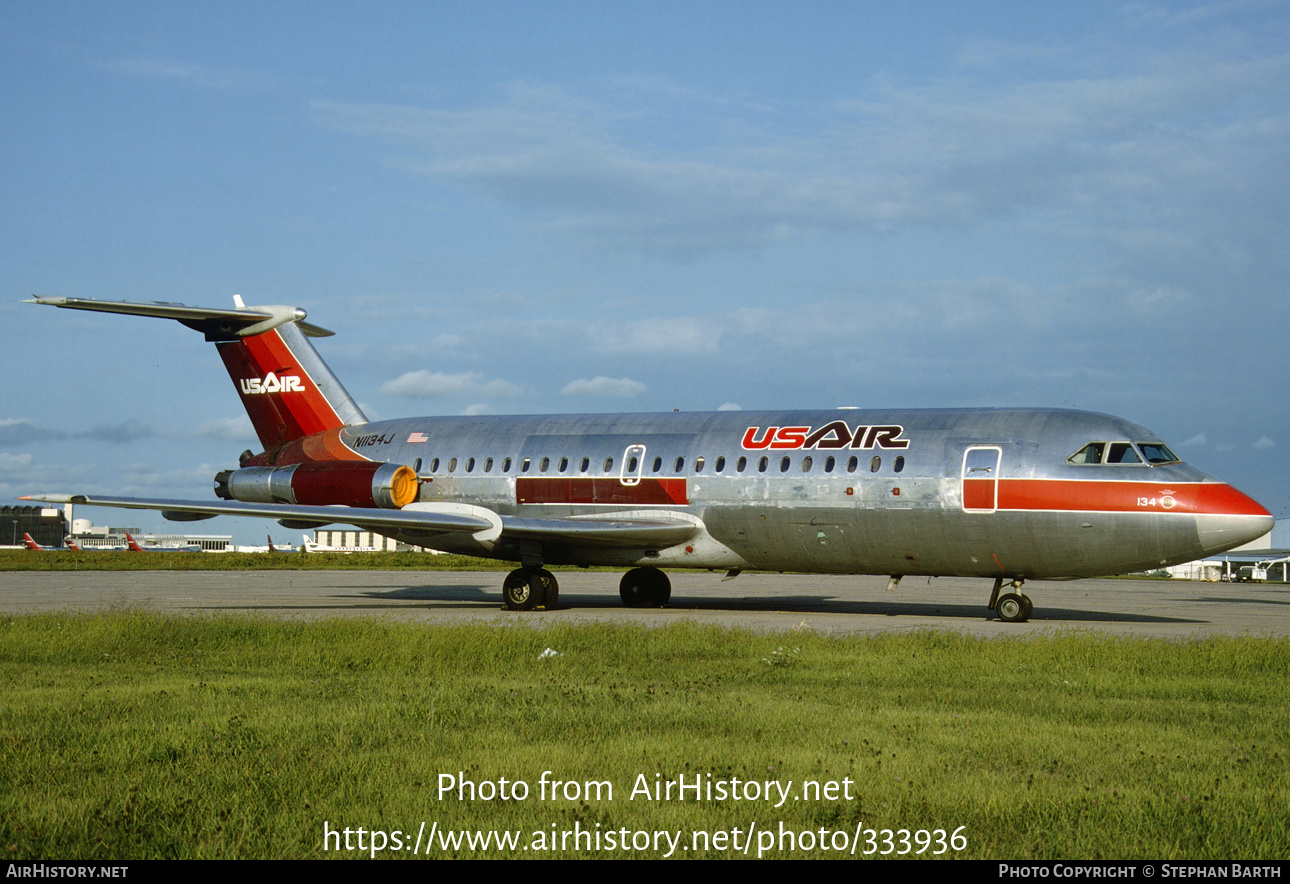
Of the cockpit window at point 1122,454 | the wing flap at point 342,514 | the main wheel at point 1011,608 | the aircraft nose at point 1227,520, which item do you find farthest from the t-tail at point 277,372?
the aircraft nose at point 1227,520

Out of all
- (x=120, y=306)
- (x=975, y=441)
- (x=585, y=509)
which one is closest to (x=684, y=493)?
(x=585, y=509)

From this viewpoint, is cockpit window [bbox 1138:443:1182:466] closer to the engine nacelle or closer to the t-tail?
the engine nacelle

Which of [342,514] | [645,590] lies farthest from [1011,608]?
[342,514]

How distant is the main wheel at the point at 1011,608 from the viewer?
72.6 ft

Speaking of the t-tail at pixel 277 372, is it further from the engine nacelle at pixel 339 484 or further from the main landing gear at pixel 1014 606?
the main landing gear at pixel 1014 606

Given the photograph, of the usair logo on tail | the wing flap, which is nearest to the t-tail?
the usair logo on tail

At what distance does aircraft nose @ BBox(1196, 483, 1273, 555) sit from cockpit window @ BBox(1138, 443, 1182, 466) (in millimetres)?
1044

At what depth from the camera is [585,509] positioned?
2566cm

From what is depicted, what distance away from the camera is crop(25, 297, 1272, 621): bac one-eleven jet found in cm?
2078

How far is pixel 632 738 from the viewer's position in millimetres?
8984

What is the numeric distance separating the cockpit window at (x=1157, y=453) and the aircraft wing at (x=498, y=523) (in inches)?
335

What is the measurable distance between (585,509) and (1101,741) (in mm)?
17177
